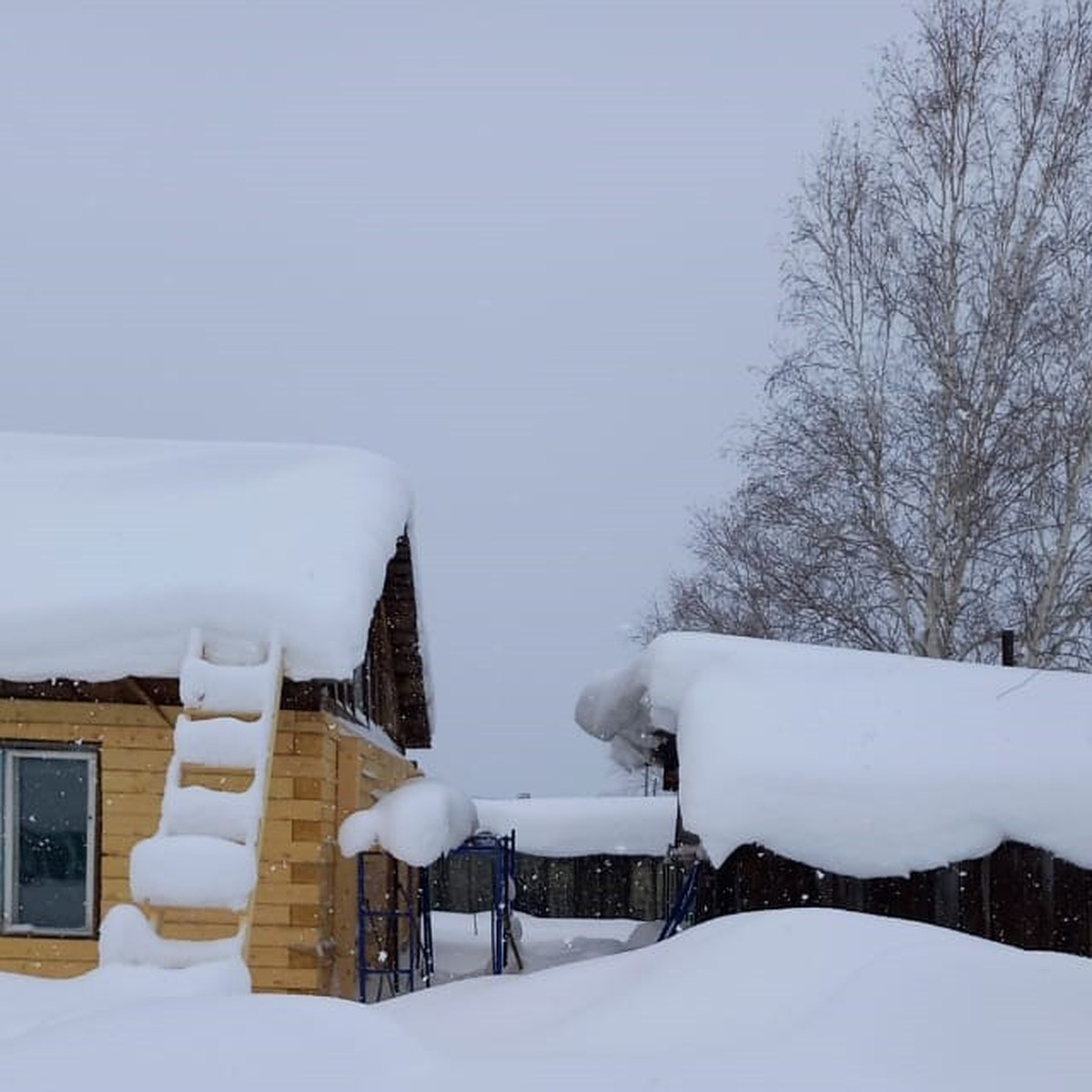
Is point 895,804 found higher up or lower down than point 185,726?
lower down

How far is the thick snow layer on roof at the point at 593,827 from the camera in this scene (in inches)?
1005

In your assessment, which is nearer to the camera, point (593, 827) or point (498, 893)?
point (498, 893)

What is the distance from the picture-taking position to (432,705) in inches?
672

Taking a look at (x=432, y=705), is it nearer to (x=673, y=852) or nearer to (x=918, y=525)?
(x=673, y=852)

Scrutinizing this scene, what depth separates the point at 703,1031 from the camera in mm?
5742

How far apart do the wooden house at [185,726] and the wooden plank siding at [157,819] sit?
13mm

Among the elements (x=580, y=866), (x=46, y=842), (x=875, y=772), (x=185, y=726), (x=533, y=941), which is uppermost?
(x=185, y=726)

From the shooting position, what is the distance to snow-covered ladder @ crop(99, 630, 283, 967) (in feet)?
26.9

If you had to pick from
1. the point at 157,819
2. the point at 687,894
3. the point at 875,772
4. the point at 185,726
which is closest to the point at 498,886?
the point at 687,894

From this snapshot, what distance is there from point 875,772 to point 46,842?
5840 mm

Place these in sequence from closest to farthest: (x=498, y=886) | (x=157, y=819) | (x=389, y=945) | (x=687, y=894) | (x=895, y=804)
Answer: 1. (x=157, y=819)
2. (x=895, y=804)
3. (x=687, y=894)
4. (x=389, y=945)
5. (x=498, y=886)

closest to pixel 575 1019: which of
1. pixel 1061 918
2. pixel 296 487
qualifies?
pixel 1061 918

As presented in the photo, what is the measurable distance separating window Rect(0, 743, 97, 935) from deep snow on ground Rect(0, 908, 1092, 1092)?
2699 mm

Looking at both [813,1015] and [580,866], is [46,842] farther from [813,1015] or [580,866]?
[580,866]
